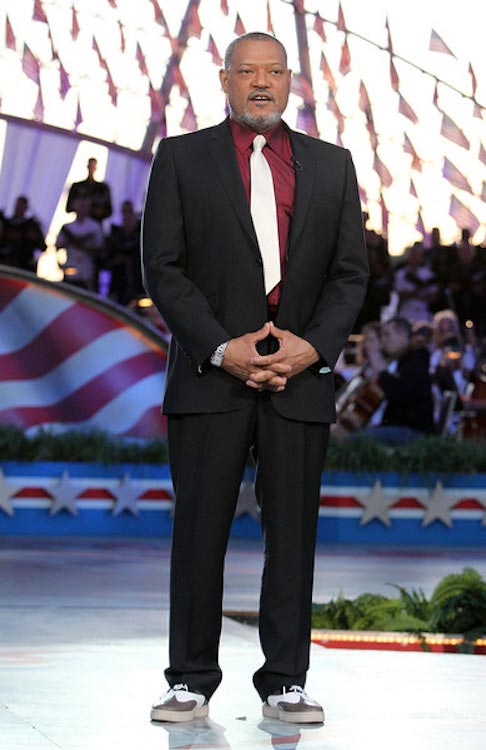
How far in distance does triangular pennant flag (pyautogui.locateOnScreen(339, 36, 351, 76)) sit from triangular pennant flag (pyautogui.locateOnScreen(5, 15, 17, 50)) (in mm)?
4354

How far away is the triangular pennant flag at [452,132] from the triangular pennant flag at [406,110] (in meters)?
0.46

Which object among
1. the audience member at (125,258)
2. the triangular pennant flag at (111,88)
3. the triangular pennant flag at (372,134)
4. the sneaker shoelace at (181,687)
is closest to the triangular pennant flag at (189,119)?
the triangular pennant flag at (111,88)

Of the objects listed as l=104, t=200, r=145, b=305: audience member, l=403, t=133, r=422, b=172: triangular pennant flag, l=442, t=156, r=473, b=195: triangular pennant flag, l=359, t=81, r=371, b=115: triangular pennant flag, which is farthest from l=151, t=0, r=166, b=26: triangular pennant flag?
l=104, t=200, r=145, b=305: audience member

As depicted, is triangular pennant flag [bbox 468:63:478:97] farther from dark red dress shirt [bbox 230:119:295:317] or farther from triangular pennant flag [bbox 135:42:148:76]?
dark red dress shirt [bbox 230:119:295:317]

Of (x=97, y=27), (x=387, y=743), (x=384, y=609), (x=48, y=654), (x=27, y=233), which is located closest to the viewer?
(x=387, y=743)

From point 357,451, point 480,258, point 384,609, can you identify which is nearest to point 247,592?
point 384,609

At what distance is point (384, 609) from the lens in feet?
22.6

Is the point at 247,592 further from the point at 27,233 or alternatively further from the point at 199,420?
the point at 27,233

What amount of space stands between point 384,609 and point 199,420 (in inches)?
110

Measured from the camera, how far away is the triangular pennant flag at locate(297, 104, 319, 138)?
76.5ft

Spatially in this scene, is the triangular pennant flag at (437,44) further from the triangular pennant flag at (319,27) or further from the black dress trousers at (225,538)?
the black dress trousers at (225,538)

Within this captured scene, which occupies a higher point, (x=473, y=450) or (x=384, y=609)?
(x=473, y=450)

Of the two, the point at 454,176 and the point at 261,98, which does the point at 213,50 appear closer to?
the point at 454,176

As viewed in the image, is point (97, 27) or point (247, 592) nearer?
point (247, 592)
